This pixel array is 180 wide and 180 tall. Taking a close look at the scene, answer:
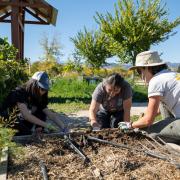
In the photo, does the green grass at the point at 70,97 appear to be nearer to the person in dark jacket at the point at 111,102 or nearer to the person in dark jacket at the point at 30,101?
the person in dark jacket at the point at 111,102

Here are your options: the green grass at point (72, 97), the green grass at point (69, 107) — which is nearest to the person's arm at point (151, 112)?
the green grass at point (69, 107)

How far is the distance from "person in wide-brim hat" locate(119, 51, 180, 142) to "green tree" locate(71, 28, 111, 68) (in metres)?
28.3

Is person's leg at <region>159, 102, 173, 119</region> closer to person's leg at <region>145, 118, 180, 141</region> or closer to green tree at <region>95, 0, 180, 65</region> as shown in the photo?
person's leg at <region>145, 118, 180, 141</region>

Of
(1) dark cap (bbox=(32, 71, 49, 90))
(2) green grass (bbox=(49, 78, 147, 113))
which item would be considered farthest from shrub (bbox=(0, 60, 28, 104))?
(2) green grass (bbox=(49, 78, 147, 113))

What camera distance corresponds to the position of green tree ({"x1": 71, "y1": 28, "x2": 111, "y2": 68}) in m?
33.2

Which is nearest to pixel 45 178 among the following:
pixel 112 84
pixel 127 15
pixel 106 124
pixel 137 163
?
pixel 137 163

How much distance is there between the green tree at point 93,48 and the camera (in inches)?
1305

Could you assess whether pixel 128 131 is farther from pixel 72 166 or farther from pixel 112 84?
pixel 72 166

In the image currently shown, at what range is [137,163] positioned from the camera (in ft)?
11.4

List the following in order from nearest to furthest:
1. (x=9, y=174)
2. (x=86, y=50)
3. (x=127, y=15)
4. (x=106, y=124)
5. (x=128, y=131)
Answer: (x=9, y=174)
(x=128, y=131)
(x=106, y=124)
(x=127, y=15)
(x=86, y=50)

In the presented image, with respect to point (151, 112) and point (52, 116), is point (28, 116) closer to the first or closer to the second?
point (52, 116)

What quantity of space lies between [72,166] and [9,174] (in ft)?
1.74

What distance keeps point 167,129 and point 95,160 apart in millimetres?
1111

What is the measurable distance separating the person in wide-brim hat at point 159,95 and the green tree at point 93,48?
92.8 feet
